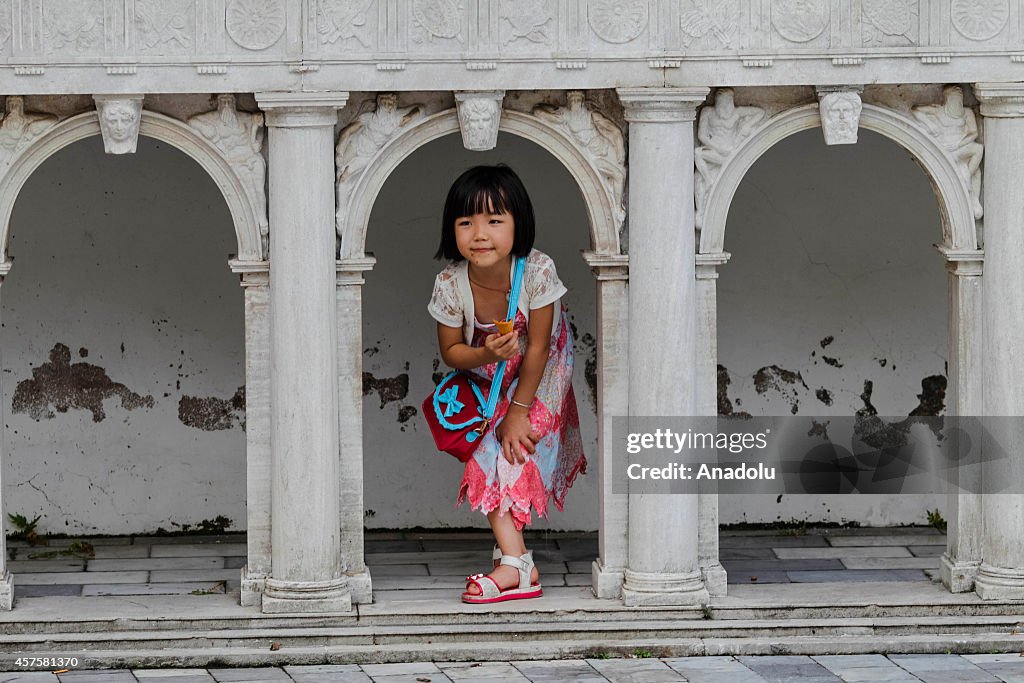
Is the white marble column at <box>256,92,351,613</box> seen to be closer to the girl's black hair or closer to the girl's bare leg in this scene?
the girl's black hair

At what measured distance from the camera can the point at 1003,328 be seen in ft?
39.8

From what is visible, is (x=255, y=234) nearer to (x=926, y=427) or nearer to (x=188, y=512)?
(x=188, y=512)

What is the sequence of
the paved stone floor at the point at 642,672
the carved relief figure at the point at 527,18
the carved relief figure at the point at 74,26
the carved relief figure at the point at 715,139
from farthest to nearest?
the carved relief figure at the point at 715,139
the carved relief figure at the point at 527,18
the carved relief figure at the point at 74,26
the paved stone floor at the point at 642,672

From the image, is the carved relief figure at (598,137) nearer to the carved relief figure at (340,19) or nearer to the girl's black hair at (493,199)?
the girl's black hair at (493,199)

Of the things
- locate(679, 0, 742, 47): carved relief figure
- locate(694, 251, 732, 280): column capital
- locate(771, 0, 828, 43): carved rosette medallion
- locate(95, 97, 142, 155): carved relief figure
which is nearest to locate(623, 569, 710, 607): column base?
locate(694, 251, 732, 280): column capital

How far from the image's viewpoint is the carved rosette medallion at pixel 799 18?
38.7ft

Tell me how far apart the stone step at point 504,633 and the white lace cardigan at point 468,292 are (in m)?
1.71

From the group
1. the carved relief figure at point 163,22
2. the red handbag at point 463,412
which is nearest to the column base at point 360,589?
the red handbag at point 463,412

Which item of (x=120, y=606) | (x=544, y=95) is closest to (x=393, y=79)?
(x=544, y=95)

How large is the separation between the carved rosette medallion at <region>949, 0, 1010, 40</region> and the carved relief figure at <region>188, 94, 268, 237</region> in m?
3.82

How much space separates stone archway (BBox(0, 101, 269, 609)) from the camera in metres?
11.9

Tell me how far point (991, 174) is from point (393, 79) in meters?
3.33

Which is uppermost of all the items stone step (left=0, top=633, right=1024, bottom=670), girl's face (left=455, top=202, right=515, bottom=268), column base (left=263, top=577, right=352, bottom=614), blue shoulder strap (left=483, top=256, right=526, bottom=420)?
girl's face (left=455, top=202, right=515, bottom=268)

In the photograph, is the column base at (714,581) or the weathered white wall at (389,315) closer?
the column base at (714,581)
